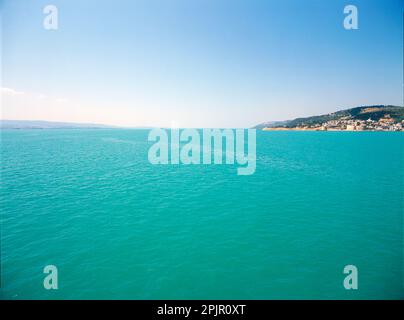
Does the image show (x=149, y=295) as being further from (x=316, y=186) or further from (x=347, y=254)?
(x=316, y=186)

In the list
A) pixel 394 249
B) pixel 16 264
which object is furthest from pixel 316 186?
pixel 16 264

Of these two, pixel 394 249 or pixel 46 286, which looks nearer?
pixel 46 286

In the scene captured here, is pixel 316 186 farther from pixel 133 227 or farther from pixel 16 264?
pixel 16 264

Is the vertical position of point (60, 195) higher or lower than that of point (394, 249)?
higher
